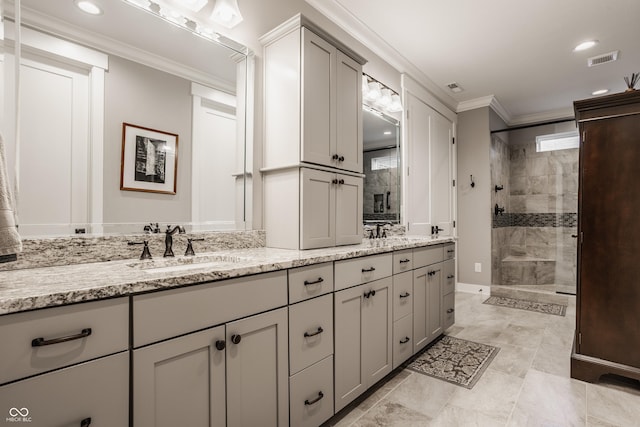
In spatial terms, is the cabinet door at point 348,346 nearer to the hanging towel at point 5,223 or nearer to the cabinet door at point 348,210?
the cabinet door at point 348,210

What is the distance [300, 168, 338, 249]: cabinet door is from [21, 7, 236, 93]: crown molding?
75cm

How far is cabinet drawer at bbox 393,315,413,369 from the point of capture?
208 centimetres

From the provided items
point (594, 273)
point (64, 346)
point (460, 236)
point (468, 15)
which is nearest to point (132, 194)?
point (64, 346)

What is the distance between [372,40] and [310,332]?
2.72m

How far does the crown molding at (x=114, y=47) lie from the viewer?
1.29 metres

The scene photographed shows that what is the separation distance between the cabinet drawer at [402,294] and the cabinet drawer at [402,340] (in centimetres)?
5

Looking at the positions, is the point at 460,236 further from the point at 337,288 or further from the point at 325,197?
the point at 337,288

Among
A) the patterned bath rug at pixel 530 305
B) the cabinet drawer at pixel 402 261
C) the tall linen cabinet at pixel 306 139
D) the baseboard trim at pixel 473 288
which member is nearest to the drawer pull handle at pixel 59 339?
the tall linen cabinet at pixel 306 139

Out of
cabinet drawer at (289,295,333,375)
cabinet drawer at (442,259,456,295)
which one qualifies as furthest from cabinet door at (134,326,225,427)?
cabinet drawer at (442,259,456,295)

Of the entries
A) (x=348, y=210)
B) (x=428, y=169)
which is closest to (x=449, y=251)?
(x=348, y=210)

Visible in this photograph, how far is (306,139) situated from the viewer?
1.96 metres

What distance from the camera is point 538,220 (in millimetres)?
5258

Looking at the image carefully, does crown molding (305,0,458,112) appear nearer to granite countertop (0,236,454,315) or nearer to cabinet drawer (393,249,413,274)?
cabinet drawer (393,249,413,274)

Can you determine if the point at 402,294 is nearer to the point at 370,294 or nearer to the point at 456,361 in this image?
the point at 370,294
